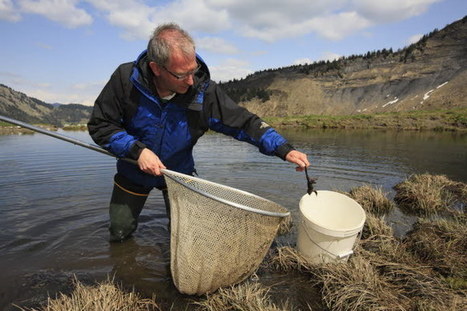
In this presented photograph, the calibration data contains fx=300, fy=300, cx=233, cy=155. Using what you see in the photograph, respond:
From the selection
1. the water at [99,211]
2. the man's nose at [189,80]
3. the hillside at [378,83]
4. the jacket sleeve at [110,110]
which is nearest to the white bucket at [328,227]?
the water at [99,211]

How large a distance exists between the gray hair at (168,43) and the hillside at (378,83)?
58.8 meters

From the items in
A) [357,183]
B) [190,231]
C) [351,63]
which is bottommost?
[357,183]

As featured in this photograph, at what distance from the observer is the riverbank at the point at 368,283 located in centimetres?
292

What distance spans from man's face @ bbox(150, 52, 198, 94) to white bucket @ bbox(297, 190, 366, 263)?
7.11 feet

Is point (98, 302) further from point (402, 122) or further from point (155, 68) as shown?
point (402, 122)

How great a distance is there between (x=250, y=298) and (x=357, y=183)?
7.25 m

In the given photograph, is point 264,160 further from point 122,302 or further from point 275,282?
point 122,302

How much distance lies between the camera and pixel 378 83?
6825 centimetres

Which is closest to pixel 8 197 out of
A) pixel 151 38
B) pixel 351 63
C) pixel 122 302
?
pixel 122 302

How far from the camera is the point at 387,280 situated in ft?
11.4

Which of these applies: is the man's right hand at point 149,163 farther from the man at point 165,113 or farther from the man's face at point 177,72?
the man's face at point 177,72

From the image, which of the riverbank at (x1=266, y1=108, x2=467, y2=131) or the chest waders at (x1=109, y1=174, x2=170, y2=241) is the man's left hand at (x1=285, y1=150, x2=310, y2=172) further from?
the riverbank at (x1=266, y1=108, x2=467, y2=131)

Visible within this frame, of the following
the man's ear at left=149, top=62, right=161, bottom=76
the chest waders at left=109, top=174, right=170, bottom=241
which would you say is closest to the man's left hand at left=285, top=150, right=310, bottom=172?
the man's ear at left=149, top=62, right=161, bottom=76

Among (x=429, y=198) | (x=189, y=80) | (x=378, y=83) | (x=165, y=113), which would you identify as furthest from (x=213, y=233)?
(x=378, y=83)
